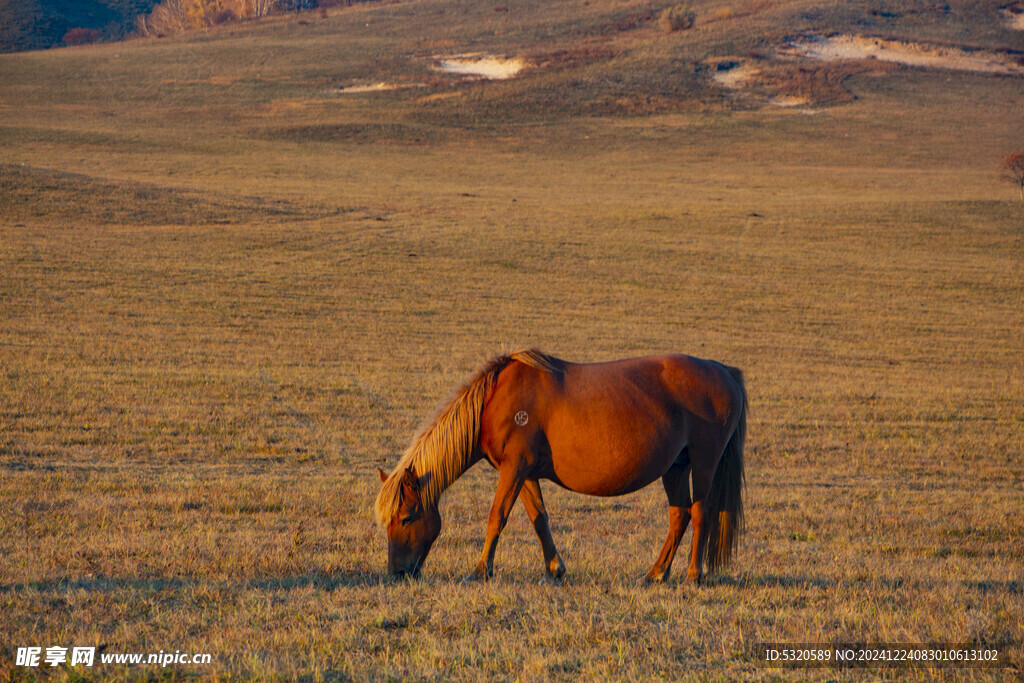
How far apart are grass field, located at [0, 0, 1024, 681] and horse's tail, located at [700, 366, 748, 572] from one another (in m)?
0.28

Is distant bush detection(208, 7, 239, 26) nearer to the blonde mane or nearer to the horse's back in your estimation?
the blonde mane

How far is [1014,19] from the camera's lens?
116 m

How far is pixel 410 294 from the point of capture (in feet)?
92.3

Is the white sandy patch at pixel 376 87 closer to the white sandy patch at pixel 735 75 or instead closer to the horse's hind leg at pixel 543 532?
the white sandy patch at pixel 735 75

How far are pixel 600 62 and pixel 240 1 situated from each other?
3234 inches

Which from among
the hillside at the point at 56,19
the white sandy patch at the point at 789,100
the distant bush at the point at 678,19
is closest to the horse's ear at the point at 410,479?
the white sandy patch at the point at 789,100

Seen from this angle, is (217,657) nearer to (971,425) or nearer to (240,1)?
(971,425)

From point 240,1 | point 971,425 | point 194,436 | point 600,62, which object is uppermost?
point 240,1

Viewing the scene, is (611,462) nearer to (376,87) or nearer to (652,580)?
(652,580)

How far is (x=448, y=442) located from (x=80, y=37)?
587ft

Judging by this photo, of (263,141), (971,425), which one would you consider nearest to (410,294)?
(971,425)

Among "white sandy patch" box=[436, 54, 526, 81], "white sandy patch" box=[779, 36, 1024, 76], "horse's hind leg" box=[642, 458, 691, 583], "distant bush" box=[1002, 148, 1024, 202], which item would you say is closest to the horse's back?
"horse's hind leg" box=[642, 458, 691, 583]

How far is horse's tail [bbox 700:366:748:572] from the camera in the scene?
6797 millimetres

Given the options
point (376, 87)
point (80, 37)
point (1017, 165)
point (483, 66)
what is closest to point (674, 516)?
point (1017, 165)
